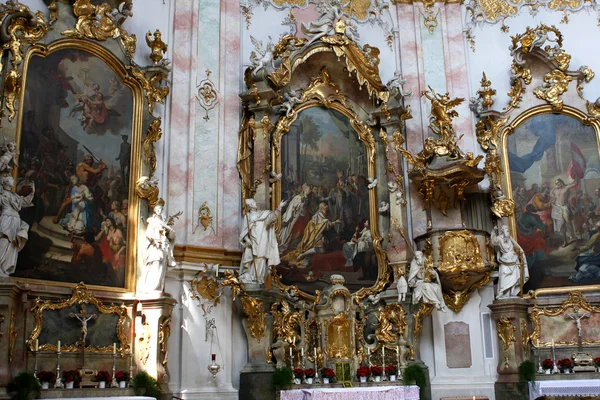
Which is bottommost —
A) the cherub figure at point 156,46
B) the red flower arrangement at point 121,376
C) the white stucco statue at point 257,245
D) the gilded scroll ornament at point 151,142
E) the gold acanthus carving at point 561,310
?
the red flower arrangement at point 121,376

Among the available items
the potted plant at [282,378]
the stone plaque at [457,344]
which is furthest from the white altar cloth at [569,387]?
the potted plant at [282,378]

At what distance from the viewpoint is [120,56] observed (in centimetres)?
1369

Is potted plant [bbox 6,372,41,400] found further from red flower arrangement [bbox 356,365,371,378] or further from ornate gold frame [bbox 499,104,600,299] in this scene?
ornate gold frame [bbox 499,104,600,299]

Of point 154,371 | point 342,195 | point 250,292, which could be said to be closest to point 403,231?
point 342,195

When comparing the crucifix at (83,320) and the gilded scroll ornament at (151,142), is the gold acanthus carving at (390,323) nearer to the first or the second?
the gilded scroll ornament at (151,142)

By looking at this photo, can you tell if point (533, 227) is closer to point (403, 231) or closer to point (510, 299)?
point (510, 299)

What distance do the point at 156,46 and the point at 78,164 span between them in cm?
297

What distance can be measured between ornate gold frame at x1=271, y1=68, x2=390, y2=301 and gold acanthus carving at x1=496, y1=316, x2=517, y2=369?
262 centimetres

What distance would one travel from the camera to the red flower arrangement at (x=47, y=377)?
1111 centimetres

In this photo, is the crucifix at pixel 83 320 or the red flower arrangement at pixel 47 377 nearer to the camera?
the red flower arrangement at pixel 47 377

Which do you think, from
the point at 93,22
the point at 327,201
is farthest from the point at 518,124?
the point at 93,22

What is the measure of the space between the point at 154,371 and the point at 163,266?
1847 mm

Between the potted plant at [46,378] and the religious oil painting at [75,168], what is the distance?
5.22ft

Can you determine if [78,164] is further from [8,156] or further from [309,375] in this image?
[309,375]
